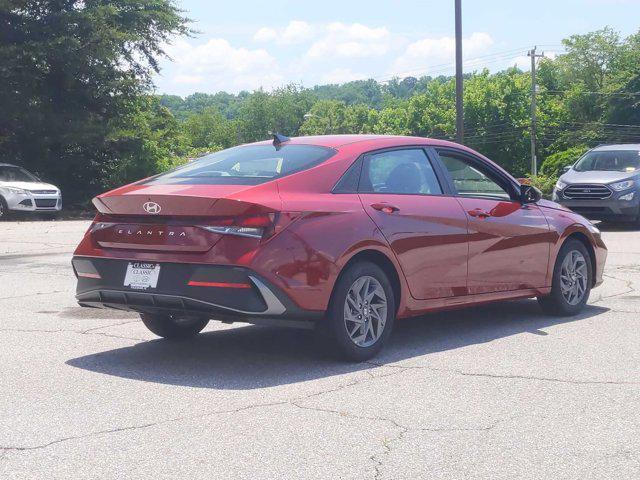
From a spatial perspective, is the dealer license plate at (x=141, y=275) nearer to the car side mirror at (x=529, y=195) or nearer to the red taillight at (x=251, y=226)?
the red taillight at (x=251, y=226)

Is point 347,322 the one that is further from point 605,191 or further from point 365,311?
point 605,191

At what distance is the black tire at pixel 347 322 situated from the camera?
6.45m

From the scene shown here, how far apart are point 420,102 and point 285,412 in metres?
109

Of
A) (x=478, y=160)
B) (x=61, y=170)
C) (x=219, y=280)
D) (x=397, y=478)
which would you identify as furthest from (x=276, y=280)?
(x=61, y=170)

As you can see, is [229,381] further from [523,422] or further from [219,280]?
[523,422]

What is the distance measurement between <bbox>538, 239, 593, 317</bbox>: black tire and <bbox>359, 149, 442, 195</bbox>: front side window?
1695 millimetres

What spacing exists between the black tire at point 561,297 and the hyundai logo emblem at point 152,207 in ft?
12.4

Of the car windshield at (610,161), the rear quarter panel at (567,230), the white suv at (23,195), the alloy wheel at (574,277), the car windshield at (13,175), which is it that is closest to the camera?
the rear quarter panel at (567,230)

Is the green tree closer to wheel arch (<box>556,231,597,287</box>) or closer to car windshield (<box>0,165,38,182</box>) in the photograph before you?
car windshield (<box>0,165,38,182</box>)

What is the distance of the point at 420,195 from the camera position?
24.1ft

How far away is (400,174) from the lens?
7.31 m

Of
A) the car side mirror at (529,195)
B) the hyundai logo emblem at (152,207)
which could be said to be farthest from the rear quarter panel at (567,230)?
the hyundai logo emblem at (152,207)

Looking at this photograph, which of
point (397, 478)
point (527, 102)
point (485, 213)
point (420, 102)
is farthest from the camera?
point (420, 102)

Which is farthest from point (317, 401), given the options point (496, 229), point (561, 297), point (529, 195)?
point (561, 297)
